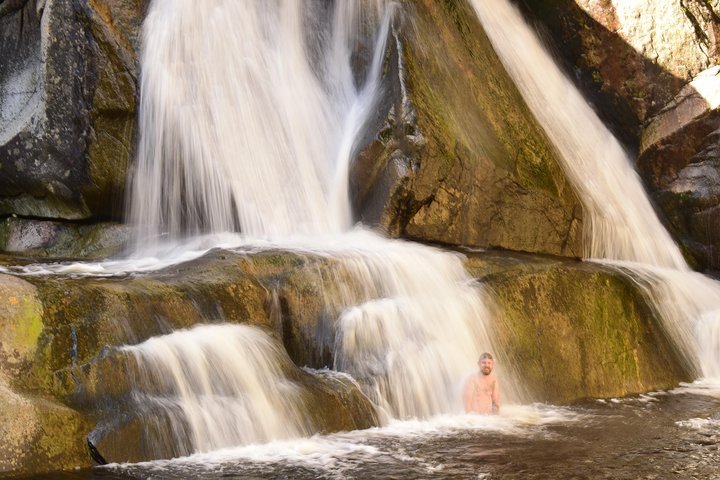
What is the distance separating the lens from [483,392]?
27.3 feet

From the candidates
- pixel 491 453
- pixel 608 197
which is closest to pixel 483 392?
pixel 491 453

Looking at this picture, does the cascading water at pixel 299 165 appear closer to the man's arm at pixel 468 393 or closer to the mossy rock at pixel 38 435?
the man's arm at pixel 468 393

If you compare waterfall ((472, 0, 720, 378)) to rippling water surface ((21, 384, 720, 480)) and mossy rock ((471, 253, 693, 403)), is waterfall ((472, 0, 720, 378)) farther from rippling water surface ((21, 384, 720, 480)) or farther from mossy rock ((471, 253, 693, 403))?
rippling water surface ((21, 384, 720, 480))

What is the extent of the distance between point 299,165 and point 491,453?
569cm

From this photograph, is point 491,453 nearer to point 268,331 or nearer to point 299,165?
point 268,331

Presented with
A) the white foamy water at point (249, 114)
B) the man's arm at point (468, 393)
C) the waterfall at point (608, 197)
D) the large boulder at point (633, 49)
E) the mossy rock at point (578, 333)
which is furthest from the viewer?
the large boulder at point (633, 49)

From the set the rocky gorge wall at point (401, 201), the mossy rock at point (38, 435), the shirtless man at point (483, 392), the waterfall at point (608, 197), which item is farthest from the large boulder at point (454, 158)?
the mossy rock at point (38, 435)

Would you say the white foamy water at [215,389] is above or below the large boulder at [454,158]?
below

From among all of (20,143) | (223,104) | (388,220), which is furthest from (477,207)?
(20,143)

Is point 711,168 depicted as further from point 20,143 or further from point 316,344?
point 20,143

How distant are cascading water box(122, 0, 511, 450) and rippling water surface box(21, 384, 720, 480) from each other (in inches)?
32.6

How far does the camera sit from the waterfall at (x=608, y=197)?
11.4 meters

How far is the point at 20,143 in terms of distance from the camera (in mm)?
11484

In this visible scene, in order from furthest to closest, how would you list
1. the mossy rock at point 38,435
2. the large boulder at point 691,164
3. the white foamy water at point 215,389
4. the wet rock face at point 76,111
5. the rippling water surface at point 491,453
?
1. the large boulder at point 691,164
2. the wet rock face at point 76,111
3. the white foamy water at point 215,389
4. the rippling water surface at point 491,453
5. the mossy rock at point 38,435
